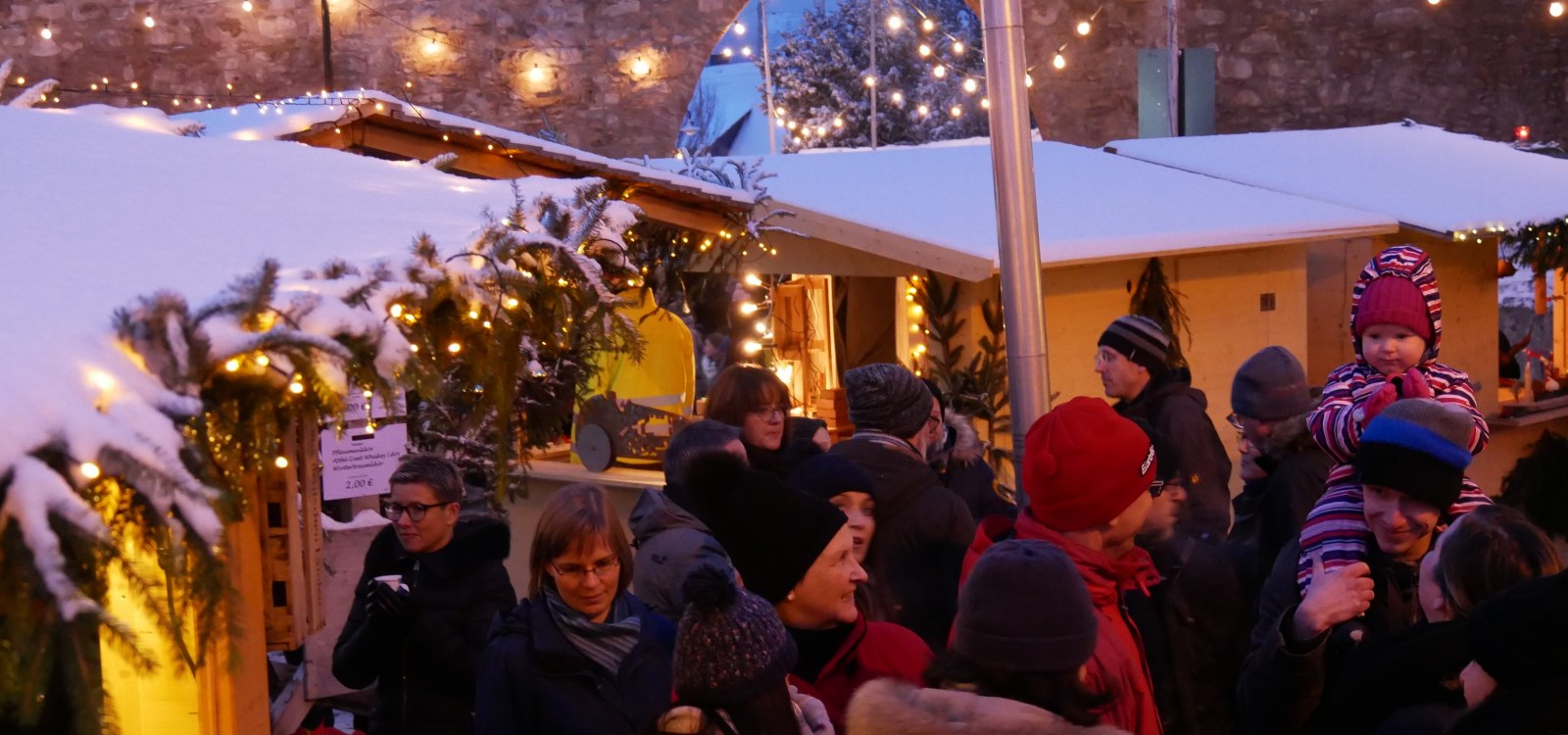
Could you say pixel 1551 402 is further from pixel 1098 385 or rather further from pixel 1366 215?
pixel 1098 385

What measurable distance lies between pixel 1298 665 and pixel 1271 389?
1.54 metres

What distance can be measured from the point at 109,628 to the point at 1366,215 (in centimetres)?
747

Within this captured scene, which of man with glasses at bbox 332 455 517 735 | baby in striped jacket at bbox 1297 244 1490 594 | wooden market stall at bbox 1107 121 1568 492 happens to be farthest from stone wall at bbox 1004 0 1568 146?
man with glasses at bbox 332 455 517 735

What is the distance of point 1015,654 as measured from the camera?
214cm

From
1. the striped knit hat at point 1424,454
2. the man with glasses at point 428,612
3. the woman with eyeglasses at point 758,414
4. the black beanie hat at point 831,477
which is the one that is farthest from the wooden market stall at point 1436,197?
the man with glasses at point 428,612

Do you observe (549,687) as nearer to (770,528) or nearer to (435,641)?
(770,528)

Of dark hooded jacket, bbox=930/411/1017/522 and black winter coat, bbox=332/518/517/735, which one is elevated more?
dark hooded jacket, bbox=930/411/1017/522

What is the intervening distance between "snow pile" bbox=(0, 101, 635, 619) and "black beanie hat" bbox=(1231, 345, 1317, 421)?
183 centimetres

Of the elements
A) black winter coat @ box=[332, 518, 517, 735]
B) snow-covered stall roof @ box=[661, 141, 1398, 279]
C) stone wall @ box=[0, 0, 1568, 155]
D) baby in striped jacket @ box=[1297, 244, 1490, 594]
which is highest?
stone wall @ box=[0, 0, 1568, 155]

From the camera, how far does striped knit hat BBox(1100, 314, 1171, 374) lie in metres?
4.84

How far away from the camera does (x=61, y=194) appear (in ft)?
9.57

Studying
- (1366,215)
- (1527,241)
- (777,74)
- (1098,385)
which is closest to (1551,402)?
(1527,241)

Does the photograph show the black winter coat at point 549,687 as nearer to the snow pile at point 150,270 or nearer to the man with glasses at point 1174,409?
the snow pile at point 150,270

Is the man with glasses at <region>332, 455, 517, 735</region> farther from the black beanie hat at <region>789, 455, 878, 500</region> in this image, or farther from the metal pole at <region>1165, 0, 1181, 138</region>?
the metal pole at <region>1165, 0, 1181, 138</region>
